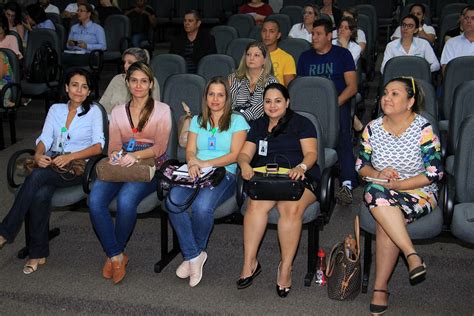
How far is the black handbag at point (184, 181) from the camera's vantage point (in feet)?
14.1

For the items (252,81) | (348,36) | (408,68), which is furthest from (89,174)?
(348,36)

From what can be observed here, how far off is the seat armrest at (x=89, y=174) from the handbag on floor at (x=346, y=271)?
60.4 inches

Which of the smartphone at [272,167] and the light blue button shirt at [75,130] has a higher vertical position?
the light blue button shirt at [75,130]

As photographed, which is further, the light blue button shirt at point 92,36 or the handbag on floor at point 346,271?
the light blue button shirt at point 92,36

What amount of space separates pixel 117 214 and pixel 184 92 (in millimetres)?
1389

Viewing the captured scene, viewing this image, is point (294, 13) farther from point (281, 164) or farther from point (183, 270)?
point (183, 270)

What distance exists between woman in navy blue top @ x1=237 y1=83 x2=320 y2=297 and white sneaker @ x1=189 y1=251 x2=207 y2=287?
24 centimetres

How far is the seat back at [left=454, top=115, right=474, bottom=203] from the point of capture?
421cm

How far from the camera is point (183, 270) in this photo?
434cm

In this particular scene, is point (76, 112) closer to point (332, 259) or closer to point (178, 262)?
point (178, 262)

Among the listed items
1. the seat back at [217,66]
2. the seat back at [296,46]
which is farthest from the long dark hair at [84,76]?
the seat back at [296,46]

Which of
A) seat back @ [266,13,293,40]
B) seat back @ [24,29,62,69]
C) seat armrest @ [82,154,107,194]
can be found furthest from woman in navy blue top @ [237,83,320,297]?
seat back @ [266,13,293,40]

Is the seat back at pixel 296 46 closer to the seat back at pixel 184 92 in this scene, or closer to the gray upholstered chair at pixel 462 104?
the seat back at pixel 184 92

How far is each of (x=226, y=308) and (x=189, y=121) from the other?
1.37 metres
